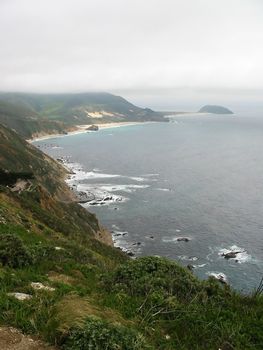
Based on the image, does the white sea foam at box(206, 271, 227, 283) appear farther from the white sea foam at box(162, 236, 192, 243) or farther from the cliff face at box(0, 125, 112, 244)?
the cliff face at box(0, 125, 112, 244)

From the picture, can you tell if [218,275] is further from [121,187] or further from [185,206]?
[121,187]

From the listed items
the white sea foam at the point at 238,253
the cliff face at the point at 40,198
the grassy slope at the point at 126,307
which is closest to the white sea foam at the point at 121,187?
the cliff face at the point at 40,198

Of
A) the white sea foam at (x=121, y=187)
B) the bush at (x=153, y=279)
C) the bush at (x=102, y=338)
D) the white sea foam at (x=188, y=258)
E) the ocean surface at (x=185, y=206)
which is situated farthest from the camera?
the white sea foam at (x=121, y=187)

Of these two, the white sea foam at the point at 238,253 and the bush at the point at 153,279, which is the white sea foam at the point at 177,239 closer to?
the white sea foam at the point at 238,253

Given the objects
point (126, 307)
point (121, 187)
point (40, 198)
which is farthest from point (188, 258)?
point (121, 187)

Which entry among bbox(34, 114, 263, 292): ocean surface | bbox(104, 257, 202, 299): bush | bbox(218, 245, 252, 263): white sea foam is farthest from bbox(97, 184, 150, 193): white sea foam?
bbox(104, 257, 202, 299): bush

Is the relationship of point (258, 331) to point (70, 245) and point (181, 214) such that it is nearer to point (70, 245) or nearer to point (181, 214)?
point (70, 245)

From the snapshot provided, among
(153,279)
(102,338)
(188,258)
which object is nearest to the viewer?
(102,338)
